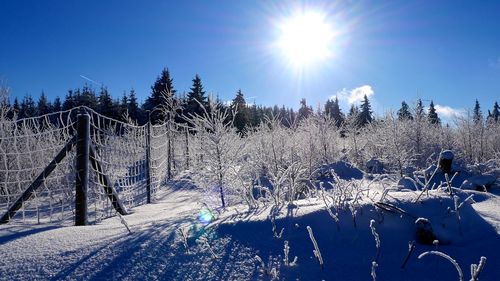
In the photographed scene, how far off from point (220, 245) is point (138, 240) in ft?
2.36

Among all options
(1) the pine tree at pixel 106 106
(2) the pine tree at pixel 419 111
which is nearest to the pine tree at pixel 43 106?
(1) the pine tree at pixel 106 106

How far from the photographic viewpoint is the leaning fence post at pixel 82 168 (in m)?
4.43

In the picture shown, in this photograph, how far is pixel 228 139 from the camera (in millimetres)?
7039

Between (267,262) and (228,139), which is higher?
(228,139)

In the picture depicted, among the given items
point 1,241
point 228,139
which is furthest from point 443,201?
point 228,139

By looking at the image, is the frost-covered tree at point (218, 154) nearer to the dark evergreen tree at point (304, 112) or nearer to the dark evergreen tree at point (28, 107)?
the dark evergreen tree at point (304, 112)

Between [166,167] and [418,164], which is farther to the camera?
[418,164]

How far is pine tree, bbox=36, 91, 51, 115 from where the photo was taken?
53.5 m

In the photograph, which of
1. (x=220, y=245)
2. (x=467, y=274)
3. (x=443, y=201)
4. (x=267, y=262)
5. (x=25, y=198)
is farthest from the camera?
(x=25, y=198)

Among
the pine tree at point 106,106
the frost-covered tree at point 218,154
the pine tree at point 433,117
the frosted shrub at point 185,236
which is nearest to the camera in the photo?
the frosted shrub at point 185,236

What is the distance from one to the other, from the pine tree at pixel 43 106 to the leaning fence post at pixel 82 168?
184ft

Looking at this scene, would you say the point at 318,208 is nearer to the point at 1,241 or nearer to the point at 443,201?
the point at 443,201

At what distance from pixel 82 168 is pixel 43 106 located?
5920 centimetres

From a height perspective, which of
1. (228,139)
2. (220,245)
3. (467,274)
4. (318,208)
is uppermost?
(228,139)
